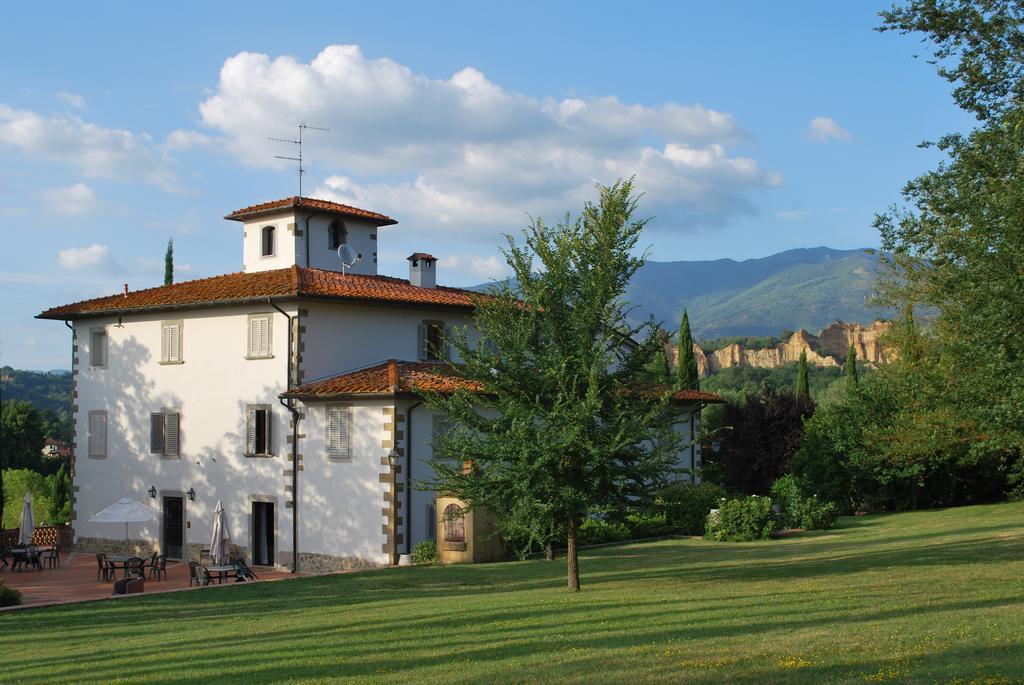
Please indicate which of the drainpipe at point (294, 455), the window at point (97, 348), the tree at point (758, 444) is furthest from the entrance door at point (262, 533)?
the tree at point (758, 444)

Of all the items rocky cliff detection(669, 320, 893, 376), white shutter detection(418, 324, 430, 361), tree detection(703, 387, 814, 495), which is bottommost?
tree detection(703, 387, 814, 495)

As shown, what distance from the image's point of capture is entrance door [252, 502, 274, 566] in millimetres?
30688

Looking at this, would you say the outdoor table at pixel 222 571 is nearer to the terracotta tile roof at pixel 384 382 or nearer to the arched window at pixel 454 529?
the terracotta tile roof at pixel 384 382

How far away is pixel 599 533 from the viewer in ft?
98.9

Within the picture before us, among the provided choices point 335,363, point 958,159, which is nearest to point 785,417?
point 335,363

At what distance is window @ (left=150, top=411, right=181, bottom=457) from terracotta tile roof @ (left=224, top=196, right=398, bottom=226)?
275 inches

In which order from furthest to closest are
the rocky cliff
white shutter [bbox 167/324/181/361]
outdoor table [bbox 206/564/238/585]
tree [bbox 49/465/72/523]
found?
the rocky cliff, tree [bbox 49/465/72/523], white shutter [bbox 167/324/181/361], outdoor table [bbox 206/564/238/585]

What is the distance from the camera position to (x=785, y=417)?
48.4m

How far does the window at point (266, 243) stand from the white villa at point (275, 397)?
0.21ft

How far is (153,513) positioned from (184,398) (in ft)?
14.6

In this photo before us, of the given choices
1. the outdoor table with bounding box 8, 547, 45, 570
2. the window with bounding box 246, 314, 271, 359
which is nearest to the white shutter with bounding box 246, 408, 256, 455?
the window with bounding box 246, 314, 271, 359

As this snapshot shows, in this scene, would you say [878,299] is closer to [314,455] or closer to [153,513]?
[314,455]

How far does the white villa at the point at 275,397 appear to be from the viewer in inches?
1115

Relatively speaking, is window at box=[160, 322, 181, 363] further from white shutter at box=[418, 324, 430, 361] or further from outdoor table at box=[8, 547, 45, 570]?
white shutter at box=[418, 324, 430, 361]
